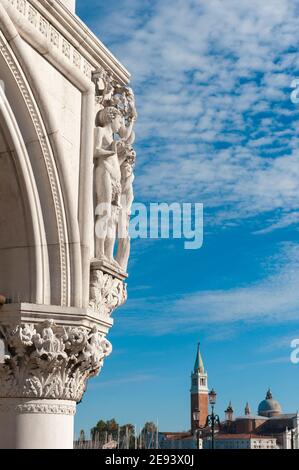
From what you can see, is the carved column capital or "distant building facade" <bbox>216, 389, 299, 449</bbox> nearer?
the carved column capital

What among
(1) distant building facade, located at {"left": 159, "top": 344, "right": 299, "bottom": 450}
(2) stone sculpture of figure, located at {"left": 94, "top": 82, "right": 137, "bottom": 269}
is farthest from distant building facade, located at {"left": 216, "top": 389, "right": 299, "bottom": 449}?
(2) stone sculpture of figure, located at {"left": 94, "top": 82, "right": 137, "bottom": 269}

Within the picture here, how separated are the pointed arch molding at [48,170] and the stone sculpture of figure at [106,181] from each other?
2.34 feet

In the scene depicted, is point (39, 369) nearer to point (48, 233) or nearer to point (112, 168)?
point (48, 233)

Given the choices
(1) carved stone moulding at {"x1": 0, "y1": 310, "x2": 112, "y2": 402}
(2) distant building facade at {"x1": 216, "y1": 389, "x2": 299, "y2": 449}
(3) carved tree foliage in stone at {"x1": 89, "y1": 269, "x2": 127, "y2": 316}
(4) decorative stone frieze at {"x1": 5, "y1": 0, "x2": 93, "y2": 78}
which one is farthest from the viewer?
(2) distant building facade at {"x1": 216, "y1": 389, "x2": 299, "y2": 449}

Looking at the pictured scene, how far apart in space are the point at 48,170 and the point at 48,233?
61 cm

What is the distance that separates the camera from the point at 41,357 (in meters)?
7.43

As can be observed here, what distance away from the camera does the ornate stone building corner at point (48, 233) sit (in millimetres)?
7445

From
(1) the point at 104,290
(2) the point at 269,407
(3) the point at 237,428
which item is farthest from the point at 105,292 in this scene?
(2) the point at 269,407

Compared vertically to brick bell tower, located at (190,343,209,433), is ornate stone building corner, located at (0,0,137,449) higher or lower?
lower

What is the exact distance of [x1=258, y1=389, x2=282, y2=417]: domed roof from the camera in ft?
533

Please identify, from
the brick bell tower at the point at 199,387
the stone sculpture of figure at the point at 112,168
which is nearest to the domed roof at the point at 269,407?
the brick bell tower at the point at 199,387

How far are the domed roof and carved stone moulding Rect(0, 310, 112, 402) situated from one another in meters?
159

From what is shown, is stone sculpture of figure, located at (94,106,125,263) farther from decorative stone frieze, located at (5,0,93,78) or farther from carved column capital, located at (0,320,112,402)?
carved column capital, located at (0,320,112,402)

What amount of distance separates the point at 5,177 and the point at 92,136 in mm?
1404
